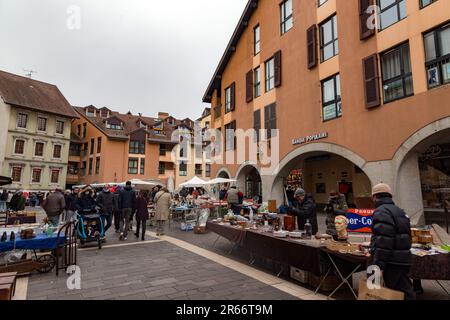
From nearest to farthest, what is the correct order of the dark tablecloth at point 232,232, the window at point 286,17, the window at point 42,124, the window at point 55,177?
the dark tablecloth at point 232,232 → the window at point 286,17 → the window at point 42,124 → the window at point 55,177

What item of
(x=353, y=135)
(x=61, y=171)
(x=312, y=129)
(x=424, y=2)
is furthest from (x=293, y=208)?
(x=61, y=171)

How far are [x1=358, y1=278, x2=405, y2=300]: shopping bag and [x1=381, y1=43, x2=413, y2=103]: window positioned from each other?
8.63m

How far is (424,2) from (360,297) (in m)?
10.8

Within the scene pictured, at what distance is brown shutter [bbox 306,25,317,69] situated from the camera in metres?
13.4

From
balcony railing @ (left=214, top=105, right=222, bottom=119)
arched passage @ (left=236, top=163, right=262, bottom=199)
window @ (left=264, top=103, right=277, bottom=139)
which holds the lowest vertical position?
arched passage @ (left=236, top=163, right=262, bottom=199)

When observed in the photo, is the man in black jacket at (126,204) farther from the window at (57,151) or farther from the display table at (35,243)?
the window at (57,151)

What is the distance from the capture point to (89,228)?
28.1 feet

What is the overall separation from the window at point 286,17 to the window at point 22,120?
29.7 meters

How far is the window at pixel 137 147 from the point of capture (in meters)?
37.0

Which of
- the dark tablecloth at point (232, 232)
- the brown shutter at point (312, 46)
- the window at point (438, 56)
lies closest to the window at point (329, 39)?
the brown shutter at point (312, 46)

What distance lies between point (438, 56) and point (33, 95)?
126ft

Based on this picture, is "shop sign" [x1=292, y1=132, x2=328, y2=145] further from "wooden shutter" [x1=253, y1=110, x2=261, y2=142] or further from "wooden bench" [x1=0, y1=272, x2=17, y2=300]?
"wooden bench" [x1=0, y1=272, x2=17, y2=300]

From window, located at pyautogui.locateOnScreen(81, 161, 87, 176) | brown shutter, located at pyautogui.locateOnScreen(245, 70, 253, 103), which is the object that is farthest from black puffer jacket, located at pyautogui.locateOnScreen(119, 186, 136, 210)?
window, located at pyautogui.locateOnScreen(81, 161, 87, 176)

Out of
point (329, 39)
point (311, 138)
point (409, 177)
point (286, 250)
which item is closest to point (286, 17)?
point (329, 39)
